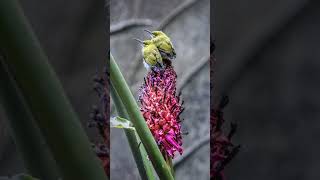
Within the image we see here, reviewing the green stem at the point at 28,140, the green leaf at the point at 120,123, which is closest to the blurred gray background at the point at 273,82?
the green leaf at the point at 120,123

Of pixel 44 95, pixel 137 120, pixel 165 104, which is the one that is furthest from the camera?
pixel 165 104

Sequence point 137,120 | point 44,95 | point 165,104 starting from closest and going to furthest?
point 44,95 → point 137,120 → point 165,104

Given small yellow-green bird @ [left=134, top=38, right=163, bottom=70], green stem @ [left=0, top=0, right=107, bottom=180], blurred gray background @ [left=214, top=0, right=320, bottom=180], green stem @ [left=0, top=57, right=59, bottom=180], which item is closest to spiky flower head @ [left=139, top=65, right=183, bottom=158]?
small yellow-green bird @ [left=134, top=38, right=163, bottom=70]

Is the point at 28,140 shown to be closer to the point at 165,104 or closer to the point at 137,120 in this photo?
the point at 137,120

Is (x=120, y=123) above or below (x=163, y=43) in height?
below

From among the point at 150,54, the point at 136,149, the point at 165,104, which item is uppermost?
the point at 150,54

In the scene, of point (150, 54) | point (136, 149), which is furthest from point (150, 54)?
point (136, 149)

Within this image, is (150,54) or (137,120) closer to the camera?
(137,120)

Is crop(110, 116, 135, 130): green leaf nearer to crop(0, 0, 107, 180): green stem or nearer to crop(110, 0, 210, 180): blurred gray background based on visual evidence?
crop(110, 0, 210, 180): blurred gray background
